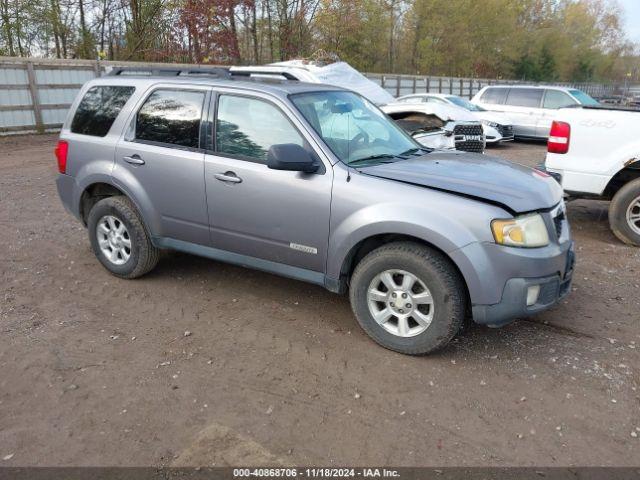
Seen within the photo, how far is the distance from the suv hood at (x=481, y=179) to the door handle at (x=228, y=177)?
95 centimetres

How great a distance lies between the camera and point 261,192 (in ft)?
13.1

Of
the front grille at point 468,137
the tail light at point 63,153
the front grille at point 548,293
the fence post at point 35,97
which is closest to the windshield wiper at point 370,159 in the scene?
the front grille at point 548,293

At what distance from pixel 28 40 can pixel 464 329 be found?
72.8 feet

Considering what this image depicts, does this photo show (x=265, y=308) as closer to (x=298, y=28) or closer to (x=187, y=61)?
(x=187, y=61)

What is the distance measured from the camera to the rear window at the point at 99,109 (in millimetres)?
4852

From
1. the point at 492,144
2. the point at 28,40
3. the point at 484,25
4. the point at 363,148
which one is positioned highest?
the point at 484,25

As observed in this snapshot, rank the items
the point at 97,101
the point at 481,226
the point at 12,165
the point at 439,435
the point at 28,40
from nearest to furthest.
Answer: the point at 439,435 → the point at 481,226 → the point at 97,101 → the point at 12,165 → the point at 28,40

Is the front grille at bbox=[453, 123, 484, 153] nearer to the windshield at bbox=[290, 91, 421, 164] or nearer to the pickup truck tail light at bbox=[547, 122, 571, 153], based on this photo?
the pickup truck tail light at bbox=[547, 122, 571, 153]

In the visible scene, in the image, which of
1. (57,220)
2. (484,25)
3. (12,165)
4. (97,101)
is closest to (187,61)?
(12,165)

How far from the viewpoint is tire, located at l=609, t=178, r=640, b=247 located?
5.98 m

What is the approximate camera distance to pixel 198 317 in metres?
4.30

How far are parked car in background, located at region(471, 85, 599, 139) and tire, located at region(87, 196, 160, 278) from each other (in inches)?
535

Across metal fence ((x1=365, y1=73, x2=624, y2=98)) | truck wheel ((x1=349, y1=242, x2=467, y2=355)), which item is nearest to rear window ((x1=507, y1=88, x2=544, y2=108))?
metal fence ((x1=365, y1=73, x2=624, y2=98))

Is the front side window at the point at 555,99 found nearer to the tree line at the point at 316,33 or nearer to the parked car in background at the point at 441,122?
the parked car in background at the point at 441,122
